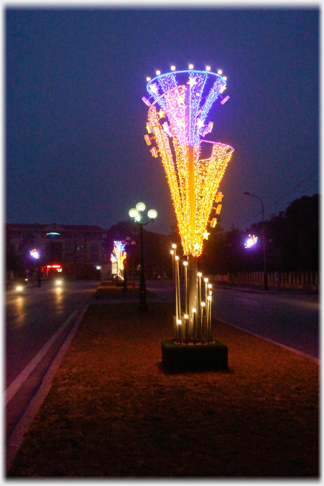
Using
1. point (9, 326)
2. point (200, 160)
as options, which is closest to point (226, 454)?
point (200, 160)

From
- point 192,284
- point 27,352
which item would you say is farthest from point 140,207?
point 192,284

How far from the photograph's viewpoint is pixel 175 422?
19.7 ft

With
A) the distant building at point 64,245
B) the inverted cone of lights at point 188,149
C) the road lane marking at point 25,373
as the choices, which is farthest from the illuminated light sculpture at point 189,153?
the distant building at point 64,245

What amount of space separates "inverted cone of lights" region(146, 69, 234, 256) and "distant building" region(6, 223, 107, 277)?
297 ft

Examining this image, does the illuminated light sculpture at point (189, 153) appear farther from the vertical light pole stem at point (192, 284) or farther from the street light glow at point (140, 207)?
the street light glow at point (140, 207)

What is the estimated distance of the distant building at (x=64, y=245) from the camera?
340 feet

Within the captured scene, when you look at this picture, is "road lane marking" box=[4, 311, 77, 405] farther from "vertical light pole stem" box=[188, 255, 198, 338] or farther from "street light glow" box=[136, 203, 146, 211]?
"street light glow" box=[136, 203, 146, 211]

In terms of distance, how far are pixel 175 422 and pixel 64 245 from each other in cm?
10739

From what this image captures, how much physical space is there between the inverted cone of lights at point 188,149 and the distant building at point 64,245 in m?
90.4

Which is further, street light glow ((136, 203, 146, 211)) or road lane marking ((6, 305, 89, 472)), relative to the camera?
street light glow ((136, 203, 146, 211))

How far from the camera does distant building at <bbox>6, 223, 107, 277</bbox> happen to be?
10375 centimetres

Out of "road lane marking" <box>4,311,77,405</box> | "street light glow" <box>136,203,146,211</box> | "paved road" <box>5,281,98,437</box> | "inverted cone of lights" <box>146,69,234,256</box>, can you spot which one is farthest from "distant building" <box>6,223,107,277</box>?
→ "inverted cone of lights" <box>146,69,234,256</box>

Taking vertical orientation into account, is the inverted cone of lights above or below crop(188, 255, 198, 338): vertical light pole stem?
above

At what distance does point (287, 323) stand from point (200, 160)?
955 centimetres
